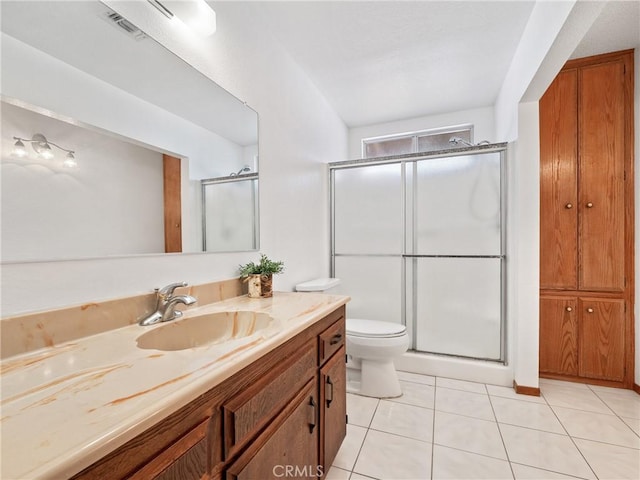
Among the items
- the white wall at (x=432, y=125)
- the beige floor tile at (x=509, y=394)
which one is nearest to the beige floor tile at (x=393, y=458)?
the beige floor tile at (x=509, y=394)

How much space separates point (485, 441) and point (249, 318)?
4.85 feet

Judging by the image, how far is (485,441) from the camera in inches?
63.9

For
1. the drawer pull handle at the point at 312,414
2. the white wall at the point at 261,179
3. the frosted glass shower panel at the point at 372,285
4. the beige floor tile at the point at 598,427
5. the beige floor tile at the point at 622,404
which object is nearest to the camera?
the white wall at the point at 261,179

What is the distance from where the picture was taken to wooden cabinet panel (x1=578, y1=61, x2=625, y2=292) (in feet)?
7.20

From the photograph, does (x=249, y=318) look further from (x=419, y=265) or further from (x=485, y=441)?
(x=419, y=265)

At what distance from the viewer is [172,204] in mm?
1214

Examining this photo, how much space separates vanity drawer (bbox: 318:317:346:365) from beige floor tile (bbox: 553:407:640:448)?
58.0 inches

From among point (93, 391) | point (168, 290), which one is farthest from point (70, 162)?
point (93, 391)

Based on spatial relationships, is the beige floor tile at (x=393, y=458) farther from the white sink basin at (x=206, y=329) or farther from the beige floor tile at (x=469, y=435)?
the white sink basin at (x=206, y=329)

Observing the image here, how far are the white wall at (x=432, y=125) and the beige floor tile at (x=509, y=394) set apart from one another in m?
2.28

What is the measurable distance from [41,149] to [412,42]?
86.4 inches

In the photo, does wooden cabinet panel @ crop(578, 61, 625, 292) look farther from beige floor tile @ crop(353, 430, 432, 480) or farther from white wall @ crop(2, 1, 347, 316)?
white wall @ crop(2, 1, 347, 316)

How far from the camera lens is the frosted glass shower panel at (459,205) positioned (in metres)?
2.37

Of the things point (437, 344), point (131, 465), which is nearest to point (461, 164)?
point (437, 344)
